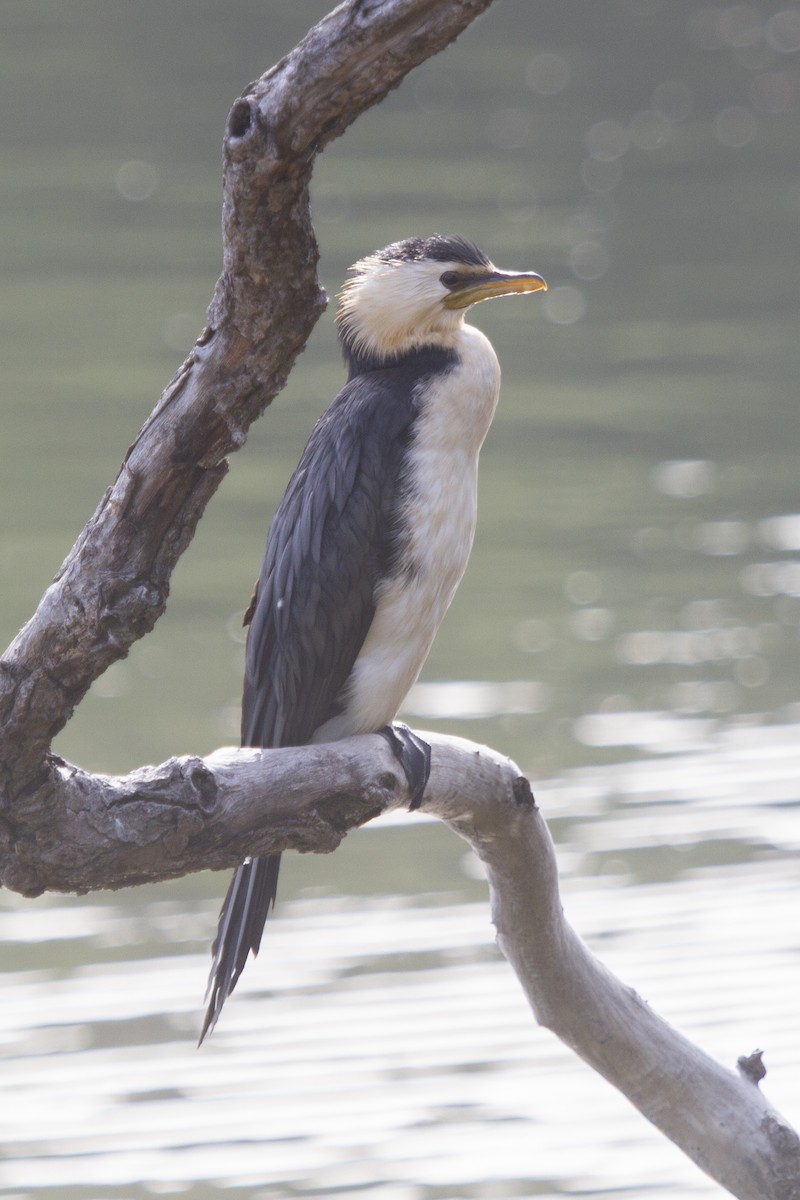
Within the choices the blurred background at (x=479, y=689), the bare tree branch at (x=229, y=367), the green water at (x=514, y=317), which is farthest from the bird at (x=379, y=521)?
the green water at (x=514, y=317)

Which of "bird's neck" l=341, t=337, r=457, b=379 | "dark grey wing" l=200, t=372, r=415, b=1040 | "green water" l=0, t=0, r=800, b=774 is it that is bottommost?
"dark grey wing" l=200, t=372, r=415, b=1040

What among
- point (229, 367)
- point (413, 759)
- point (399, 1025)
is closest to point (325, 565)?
point (413, 759)

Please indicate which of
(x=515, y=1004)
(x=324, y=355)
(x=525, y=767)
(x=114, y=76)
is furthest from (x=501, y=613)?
(x=114, y=76)

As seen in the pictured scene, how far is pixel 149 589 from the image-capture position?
1.93 m

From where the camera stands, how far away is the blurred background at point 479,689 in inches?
159

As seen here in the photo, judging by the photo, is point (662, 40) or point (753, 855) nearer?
point (753, 855)

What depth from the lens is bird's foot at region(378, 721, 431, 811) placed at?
2512mm

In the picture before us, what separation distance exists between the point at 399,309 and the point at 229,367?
968 millimetres

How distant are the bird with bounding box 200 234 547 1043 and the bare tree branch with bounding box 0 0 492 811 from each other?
769 mm

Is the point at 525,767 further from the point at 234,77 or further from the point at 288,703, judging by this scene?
the point at 234,77

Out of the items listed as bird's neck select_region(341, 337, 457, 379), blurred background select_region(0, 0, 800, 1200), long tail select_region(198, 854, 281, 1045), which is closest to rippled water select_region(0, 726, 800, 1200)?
blurred background select_region(0, 0, 800, 1200)

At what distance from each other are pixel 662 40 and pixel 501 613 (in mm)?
13004

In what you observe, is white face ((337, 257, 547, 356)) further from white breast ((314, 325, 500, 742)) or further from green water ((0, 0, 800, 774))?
green water ((0, 0, 800, 774))

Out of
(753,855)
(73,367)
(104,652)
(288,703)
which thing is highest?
(73,367)
